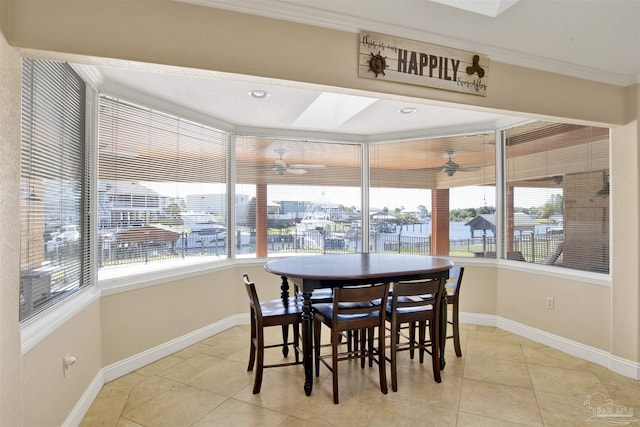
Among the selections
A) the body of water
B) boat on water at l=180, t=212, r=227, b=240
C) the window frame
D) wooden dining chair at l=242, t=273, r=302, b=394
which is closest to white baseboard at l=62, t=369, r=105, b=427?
the window frame

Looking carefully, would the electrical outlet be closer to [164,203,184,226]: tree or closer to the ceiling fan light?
the ceiling fan light

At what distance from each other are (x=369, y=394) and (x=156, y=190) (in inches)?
101

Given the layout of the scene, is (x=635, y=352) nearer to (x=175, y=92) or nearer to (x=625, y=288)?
(x=625, y=288)

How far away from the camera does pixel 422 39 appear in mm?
2254

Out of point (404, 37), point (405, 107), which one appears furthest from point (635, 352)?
point (404, 37)

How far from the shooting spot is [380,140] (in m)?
A: 4.73

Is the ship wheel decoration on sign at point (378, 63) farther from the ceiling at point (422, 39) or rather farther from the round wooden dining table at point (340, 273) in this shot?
the round wooden dining table at point (340, 273)

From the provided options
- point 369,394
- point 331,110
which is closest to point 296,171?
point 331,110

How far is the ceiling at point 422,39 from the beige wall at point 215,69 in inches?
3.8

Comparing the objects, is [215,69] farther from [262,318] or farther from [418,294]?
[418,294]

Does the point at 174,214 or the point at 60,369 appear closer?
the point at 60,369

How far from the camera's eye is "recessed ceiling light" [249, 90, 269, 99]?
10.2 ft

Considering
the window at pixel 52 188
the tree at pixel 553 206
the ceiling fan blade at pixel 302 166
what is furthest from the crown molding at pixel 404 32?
the ceiling fan blade at pixel 302 166

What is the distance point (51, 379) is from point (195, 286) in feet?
5.64
